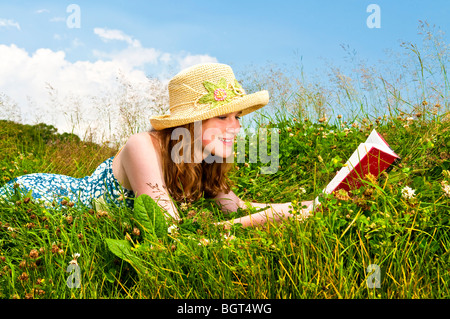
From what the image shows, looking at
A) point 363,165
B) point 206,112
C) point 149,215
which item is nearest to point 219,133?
point 206,112

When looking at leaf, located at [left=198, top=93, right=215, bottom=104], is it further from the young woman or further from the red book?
the red book

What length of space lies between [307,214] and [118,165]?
1.89 metres

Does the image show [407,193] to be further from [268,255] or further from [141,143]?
[141,143]

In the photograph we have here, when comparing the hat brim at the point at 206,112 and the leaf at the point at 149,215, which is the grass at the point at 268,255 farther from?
the hat brim at the point at 206,112

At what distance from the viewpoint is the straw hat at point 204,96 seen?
342cm

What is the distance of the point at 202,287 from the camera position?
235cm

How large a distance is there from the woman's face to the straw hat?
0.11 metres

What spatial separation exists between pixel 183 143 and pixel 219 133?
1.11ft

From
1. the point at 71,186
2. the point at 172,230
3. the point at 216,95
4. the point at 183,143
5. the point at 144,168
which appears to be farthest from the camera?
the point at 71,186

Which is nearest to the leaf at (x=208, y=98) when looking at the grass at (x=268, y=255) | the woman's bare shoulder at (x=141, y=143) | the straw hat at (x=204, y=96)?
the straw hat at (x=204, y=96)

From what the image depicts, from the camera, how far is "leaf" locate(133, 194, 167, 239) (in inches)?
110

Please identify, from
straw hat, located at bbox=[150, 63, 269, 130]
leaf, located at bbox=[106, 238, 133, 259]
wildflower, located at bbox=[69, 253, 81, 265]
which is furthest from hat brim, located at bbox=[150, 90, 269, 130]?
wildflower, located at bbox=[69, 253, 81, 265]

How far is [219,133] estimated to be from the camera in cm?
351
